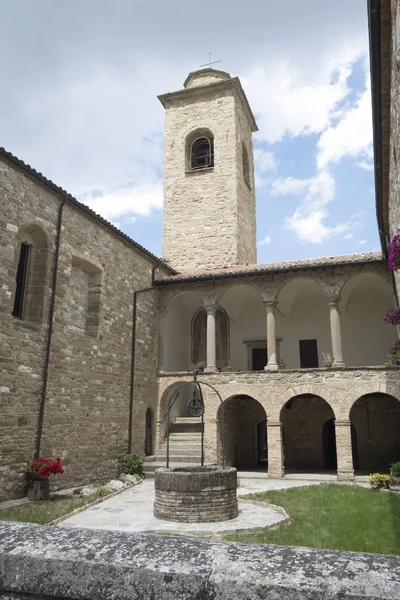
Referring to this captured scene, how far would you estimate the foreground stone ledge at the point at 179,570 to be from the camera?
117 centimetres

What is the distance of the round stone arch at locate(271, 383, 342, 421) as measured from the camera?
14.0 meters

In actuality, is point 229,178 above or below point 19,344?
above

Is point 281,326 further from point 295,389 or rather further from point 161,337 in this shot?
point 161,337

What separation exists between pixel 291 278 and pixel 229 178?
7.95m

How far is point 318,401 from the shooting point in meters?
17.2

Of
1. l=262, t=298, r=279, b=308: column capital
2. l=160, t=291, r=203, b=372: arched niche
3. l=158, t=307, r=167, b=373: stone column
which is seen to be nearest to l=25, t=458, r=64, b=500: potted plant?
l=158, t=307, r=167, b=373: stone column

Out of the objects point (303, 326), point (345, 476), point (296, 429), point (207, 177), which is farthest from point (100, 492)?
point (207, 177)

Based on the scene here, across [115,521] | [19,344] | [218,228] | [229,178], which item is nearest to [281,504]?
[115,521]

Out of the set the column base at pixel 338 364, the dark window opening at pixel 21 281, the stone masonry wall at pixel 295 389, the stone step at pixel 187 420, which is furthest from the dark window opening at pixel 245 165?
the dark window opening at pixel 21 281

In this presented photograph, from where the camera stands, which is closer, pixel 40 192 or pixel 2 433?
pixel 2 433

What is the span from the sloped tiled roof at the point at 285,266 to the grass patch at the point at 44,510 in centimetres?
863

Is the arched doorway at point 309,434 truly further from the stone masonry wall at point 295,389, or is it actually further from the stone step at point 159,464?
the stone step at point 159,464

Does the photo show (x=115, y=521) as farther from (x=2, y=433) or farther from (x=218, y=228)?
(x=218, y=228)

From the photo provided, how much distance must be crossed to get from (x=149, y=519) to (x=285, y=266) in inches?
387
